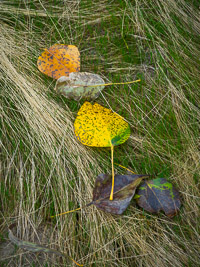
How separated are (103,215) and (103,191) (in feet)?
0.37

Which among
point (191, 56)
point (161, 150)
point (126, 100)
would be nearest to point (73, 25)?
point (126, 100)

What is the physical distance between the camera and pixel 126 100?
1.28 metres

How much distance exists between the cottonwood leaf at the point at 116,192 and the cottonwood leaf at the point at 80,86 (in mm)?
412

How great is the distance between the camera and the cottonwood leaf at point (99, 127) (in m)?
1.14

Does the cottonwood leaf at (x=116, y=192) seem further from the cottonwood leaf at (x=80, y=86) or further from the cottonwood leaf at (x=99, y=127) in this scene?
the cottonwood leaf at (x=80, y=86)

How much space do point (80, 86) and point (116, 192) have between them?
54cm

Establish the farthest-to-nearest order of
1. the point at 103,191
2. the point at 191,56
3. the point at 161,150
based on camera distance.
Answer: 1. the point at 191,56
2. the point at 161,150
3. the point at 103,191

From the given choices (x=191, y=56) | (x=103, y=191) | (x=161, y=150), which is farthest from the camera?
(x=191, y=56)

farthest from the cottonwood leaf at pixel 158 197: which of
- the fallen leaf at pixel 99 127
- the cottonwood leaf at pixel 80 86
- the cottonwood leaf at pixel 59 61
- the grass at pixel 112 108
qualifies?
the cottonwood leaf at pixel 59 61

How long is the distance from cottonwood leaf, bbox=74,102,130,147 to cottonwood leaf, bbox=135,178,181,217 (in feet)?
0.80

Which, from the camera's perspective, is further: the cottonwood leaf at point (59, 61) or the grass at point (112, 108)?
the cottonwood leaf at point (59, 61)

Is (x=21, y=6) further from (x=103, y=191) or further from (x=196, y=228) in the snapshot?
(x=196, y=228)

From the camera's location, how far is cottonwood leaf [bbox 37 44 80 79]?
1248mm

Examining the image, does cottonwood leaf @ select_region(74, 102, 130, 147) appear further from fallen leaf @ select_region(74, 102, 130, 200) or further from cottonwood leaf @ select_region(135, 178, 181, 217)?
cottonwood leaf @ select_region(135, 178, 181, 217)
